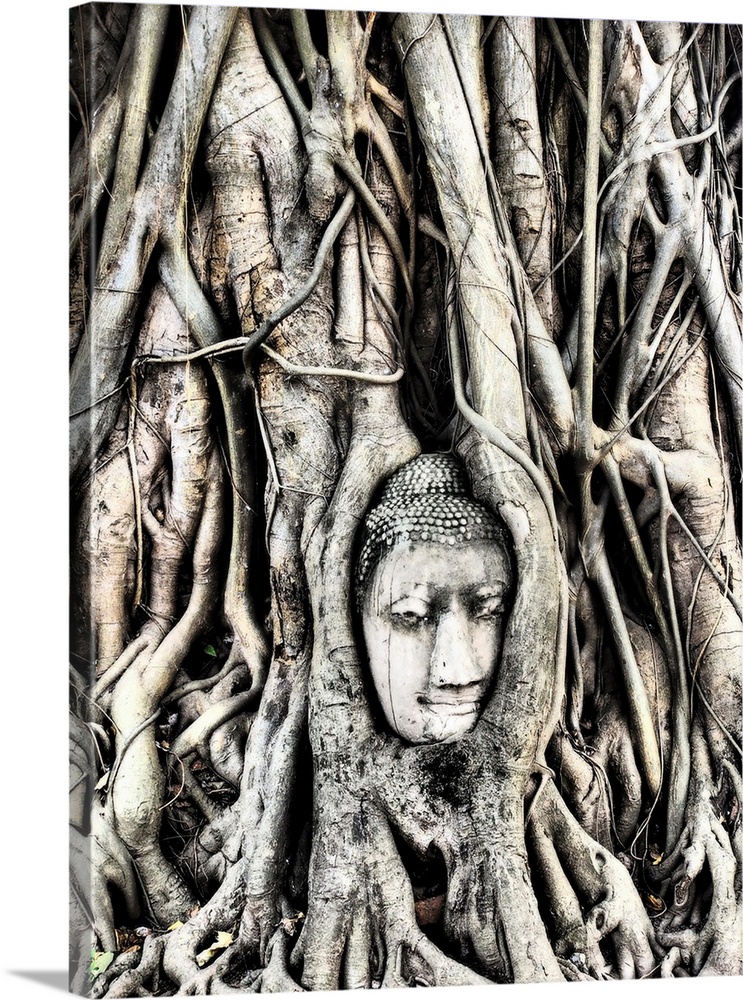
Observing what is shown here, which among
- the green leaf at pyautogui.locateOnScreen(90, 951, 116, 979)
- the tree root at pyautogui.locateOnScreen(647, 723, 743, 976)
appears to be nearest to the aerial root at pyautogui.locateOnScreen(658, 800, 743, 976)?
the tree root at pyautogui.locateOnScreen(647, 723, 743, 976)

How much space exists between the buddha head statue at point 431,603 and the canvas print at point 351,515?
1 cm

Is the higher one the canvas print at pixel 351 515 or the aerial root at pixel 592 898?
the canvas print at pixel 351 515

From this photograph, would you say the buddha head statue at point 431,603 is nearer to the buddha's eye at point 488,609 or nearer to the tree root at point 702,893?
the buddha's eye at point 488,609

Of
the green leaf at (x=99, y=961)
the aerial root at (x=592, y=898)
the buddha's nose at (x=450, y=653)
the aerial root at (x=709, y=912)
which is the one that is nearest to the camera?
the green leaf at (x=99, y=961)

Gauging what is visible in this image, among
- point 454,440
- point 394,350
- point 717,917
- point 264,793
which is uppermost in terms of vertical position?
point 394,350

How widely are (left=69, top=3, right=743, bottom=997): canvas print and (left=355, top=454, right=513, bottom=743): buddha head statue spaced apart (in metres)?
0.01

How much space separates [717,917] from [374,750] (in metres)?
1.32

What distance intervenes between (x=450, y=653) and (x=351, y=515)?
533 millimetres

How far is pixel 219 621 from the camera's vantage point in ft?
14.4

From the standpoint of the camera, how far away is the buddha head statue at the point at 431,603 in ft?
13.8

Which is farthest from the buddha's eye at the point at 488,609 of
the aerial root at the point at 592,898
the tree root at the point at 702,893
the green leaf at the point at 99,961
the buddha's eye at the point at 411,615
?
the green leaf at the point at 99,961

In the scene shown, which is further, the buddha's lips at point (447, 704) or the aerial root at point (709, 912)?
the aerial root at point (709, 912)

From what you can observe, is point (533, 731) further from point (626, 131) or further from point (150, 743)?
point (626, 131)

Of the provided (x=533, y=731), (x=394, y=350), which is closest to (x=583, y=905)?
(x=533, y=731)
